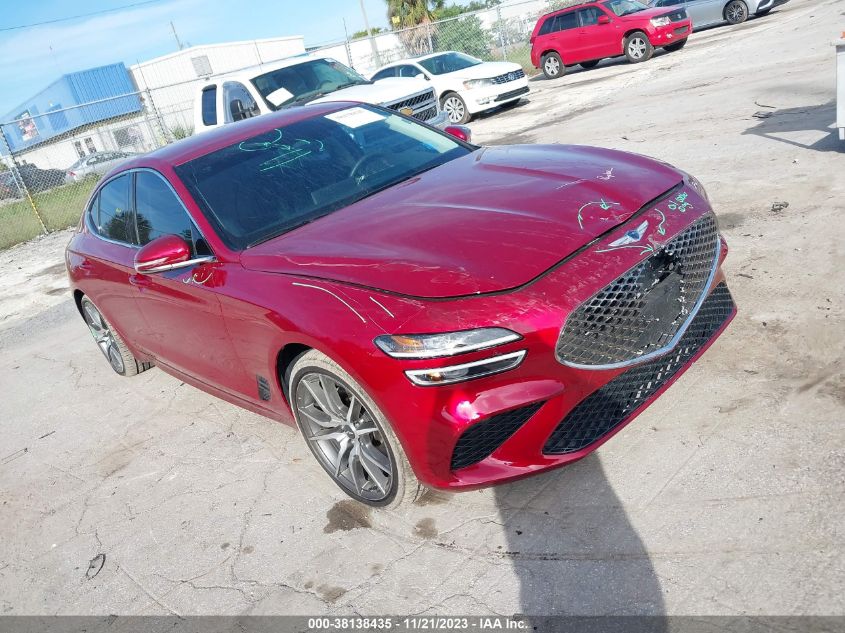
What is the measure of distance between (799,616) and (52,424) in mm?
4956

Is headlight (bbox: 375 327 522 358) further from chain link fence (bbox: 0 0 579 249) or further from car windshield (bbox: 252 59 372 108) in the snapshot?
chain link fence (bbox: 0 0 579 249)

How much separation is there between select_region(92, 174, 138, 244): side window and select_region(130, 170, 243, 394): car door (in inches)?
7.0

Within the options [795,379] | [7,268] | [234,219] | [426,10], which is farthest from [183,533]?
[426,10]

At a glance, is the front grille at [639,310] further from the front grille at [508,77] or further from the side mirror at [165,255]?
the front grille at [508,77]

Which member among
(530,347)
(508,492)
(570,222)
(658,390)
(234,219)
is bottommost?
(508,492)

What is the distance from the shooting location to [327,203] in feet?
13.0

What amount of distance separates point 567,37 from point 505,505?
778 inches

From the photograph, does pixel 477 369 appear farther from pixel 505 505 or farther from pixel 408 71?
pixel 408 71

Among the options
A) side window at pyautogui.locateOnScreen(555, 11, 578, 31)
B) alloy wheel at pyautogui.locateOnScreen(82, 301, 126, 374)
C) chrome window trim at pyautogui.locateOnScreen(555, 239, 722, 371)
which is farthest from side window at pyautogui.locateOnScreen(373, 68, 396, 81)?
chrome window trim at pyautogui.locateOnScreen(555, 239, 722, 371)

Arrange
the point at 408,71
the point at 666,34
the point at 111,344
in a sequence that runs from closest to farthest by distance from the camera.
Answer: the point at 111,344 → the point at 408,71 → the point at 666,34

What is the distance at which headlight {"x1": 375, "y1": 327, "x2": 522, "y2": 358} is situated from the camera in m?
2.70

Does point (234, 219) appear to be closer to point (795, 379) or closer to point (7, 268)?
point (795, 379)

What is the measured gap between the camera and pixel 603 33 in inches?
773

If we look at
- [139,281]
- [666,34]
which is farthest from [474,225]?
[666,34]
